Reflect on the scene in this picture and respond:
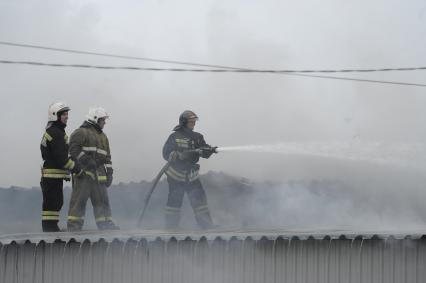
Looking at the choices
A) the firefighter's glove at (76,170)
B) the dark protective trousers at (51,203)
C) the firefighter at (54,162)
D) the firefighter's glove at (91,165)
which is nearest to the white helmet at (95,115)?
the firefighter's glove at (91,165)

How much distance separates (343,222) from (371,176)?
81.0 inches

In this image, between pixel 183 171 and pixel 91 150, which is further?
pixel 183 171

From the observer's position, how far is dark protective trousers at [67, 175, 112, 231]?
10.7 metres

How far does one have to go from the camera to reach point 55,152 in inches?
400

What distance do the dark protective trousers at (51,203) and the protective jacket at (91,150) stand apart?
2.21 ft

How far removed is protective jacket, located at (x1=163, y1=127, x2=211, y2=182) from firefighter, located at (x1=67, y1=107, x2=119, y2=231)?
1.04m

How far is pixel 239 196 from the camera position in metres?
15.5

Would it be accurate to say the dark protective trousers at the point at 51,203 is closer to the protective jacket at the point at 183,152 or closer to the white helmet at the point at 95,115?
the white helmet at the point at 95,115

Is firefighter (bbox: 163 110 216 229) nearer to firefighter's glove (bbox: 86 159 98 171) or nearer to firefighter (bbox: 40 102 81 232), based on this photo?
firefighter's glove (bbox: 86 159 98 171)

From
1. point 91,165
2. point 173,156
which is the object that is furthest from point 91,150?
point 173,156

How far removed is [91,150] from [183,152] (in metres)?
1.43

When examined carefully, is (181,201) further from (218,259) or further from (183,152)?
(218,259)

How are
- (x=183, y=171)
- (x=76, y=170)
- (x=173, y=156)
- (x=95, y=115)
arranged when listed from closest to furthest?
(x=76, y=170) → (x=95, y=115) → (x=173, y=156) → (x=183, y=171)

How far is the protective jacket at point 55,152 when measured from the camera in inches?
400
